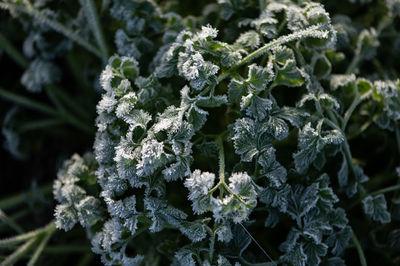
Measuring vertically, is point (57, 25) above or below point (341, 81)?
above

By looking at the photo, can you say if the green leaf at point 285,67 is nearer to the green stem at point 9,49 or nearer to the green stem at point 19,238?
the green stem at point 19,238

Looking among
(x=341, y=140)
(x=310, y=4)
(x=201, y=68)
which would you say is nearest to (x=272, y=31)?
(x=310, y=4)

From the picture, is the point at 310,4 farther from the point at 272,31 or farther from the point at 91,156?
the point at 91,156

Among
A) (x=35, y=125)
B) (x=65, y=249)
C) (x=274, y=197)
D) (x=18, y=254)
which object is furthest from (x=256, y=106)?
(x=35, y=125)

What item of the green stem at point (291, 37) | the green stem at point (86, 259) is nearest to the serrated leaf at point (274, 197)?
the green stem at point (291, 37)

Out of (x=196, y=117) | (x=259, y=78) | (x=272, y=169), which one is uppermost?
(x=259, y=78)

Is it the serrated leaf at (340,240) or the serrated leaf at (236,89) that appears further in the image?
the serrated leaf at (340,240)

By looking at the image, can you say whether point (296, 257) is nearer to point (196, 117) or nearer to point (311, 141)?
point (311, 141)
